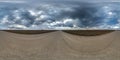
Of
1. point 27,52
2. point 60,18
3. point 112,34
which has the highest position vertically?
point 60,18

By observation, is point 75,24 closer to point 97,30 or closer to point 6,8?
point 6,8

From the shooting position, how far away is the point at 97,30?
4.36 m

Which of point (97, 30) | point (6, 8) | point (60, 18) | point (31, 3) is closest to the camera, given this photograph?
point (97, 30)

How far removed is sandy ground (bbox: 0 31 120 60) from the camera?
4.04 m

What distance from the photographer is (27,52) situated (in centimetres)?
404

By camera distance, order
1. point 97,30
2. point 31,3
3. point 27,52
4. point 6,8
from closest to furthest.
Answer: point 27,52, point 97,30, point 31,3, point 6,8

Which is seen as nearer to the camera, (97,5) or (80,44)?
(80,44)

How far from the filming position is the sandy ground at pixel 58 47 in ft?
13.3

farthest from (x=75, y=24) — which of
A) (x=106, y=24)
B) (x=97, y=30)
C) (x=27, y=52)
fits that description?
(x=27, y=52)

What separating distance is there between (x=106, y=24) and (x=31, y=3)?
293 centimetres

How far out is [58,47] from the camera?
4.12 metres

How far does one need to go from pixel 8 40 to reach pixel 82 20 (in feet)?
13.4

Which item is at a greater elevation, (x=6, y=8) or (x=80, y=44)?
(x=6, y=8)

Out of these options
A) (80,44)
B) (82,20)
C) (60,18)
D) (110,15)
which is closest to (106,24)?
(110,15)
